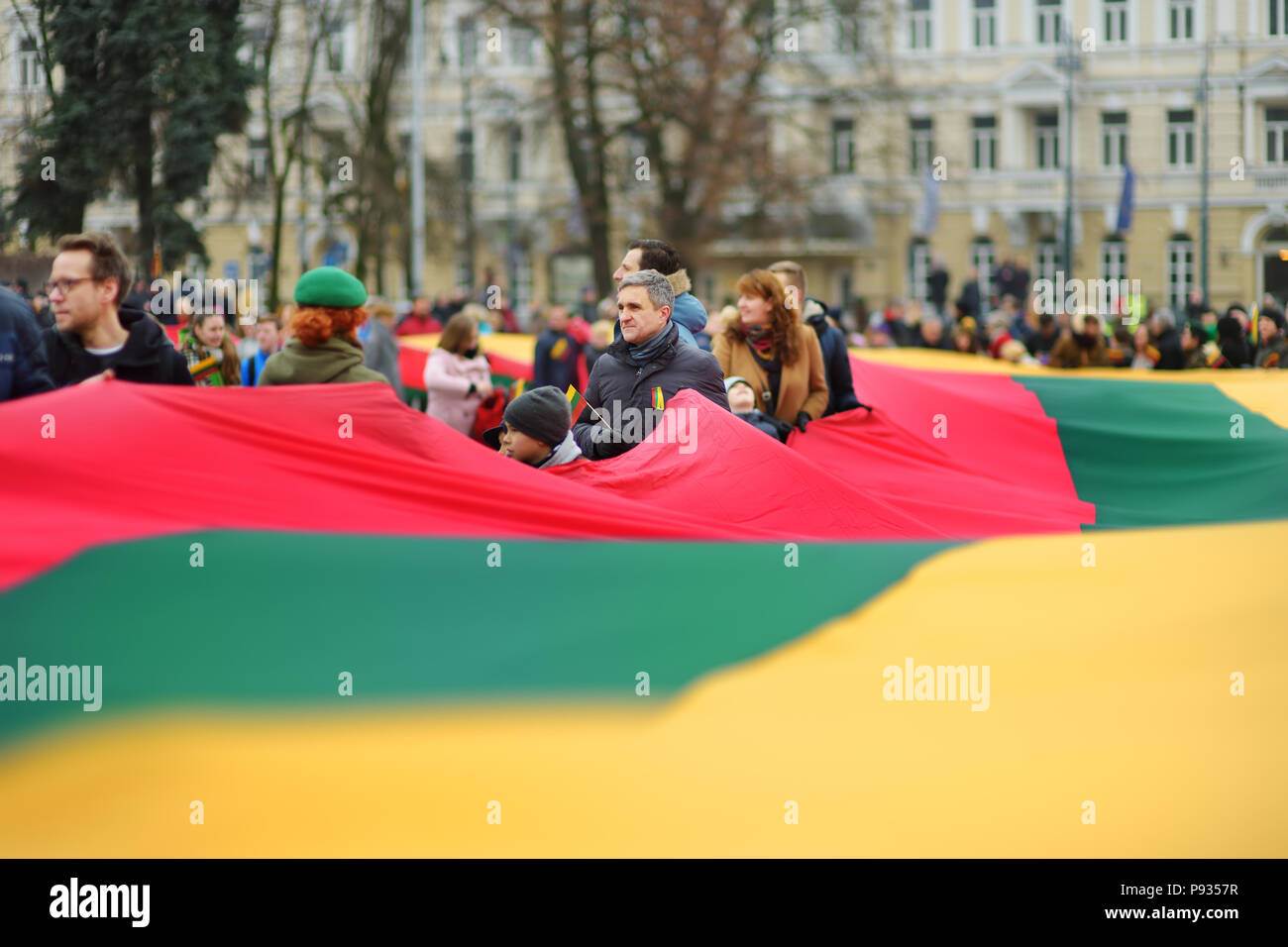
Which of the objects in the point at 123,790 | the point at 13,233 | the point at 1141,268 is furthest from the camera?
the point at 1141,268

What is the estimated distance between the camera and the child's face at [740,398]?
346 inches

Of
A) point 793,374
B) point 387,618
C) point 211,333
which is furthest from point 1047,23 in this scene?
point 387,618

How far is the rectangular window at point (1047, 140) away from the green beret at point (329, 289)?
50198mm

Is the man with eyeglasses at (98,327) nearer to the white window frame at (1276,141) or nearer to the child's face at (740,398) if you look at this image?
the child's face at (740,398)

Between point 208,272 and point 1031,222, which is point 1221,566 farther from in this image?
point 1031,222

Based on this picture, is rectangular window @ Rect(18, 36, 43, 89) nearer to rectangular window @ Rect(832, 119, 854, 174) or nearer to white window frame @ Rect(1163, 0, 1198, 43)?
rectangular window @ Rect(832, 119, 854, 174)

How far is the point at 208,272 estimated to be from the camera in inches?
494

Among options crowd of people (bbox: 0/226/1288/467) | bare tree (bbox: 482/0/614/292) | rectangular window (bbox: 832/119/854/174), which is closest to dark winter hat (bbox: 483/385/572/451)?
crowd of people (bbox: 0/226/1288/467)

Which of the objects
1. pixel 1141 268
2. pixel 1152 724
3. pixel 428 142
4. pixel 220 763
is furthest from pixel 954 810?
pixel 428 142

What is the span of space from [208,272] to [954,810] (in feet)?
30.8

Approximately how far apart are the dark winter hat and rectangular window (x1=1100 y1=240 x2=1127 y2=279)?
161ft

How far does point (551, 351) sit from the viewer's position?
16312 millimetres

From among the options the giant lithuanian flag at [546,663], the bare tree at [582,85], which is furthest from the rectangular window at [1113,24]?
the giant lithuanian flag at [546,663]

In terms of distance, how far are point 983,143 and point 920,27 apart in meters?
4.13
